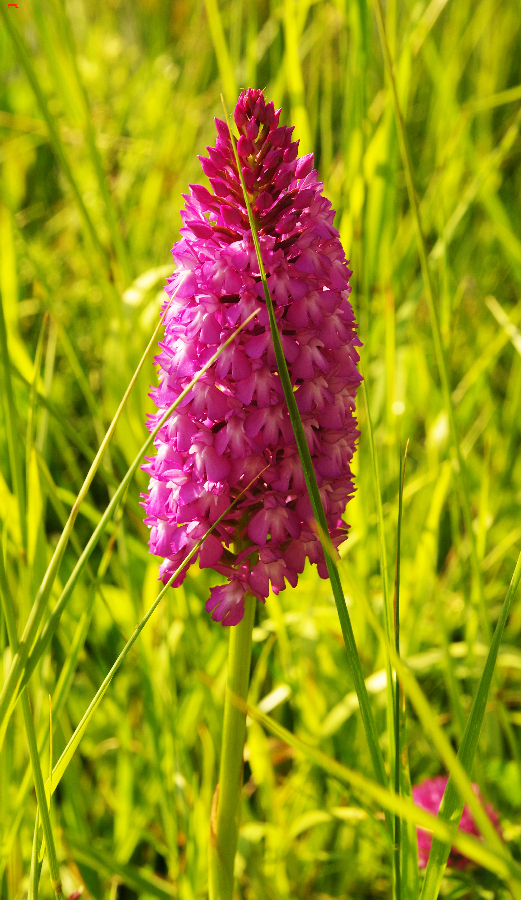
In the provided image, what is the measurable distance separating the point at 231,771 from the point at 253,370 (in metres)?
0.56

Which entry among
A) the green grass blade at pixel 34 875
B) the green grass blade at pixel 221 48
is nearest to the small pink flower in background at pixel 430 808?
the green grass blade at pixel 34 875

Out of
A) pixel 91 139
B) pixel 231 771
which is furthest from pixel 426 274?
pixel 91 139

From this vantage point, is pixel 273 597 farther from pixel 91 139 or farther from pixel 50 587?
pixel 91 139

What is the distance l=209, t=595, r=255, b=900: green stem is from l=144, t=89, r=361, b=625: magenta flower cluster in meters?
0.07

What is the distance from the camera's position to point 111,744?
1.67m

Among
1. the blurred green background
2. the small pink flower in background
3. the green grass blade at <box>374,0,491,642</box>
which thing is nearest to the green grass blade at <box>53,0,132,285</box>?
the blurred green background

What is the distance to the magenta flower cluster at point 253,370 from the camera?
928 mm

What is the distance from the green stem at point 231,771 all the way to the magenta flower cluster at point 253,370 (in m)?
0.07

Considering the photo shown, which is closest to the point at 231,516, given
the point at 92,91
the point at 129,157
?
the point at 129,157

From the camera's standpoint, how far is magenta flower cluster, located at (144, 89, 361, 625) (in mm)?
928

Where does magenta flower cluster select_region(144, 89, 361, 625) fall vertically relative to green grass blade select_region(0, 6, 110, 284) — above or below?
below

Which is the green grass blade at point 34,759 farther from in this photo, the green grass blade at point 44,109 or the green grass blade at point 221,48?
the green grass blade at point 221,48

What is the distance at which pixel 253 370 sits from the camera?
0.92 metres

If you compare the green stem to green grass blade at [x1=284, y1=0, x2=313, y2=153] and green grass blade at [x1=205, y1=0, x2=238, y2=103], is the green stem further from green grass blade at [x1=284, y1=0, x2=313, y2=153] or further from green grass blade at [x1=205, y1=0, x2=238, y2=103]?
green grass blade at [x1=205, y1=0, x2=238, y2=103]
